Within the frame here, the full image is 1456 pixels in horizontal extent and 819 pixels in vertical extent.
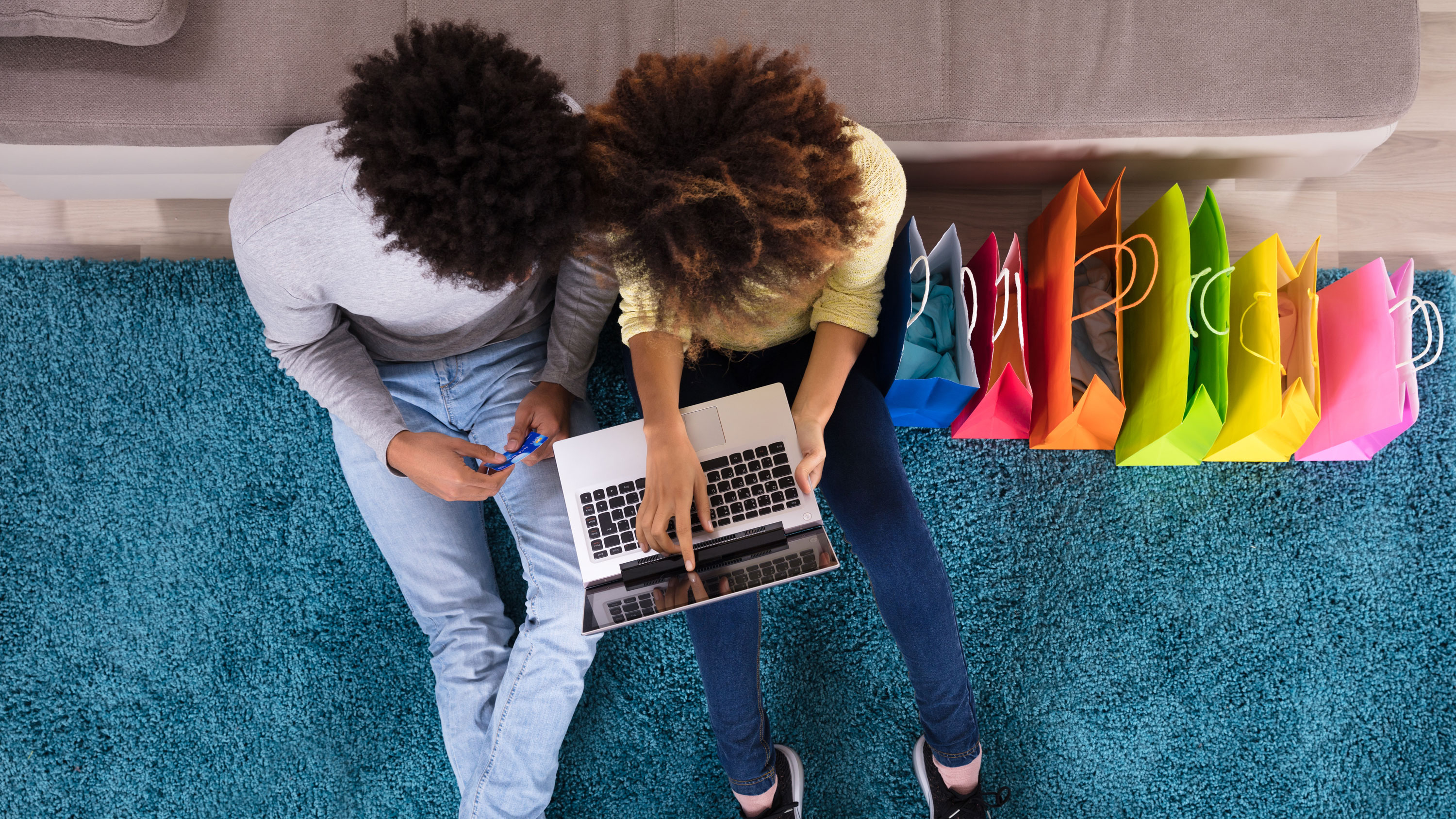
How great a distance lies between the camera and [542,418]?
3.90 feet

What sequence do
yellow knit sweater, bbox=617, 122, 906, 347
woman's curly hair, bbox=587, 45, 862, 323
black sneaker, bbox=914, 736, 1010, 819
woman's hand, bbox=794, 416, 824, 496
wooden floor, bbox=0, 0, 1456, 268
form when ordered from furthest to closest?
wooden floor, bbox=0, 0, 1456, 268 < black sneaker, bbox=914, 736, 1010, 819 < woman's hand, bbox=794, 416, 824, 496 < yellow knit sweater, bbox=617, 122, 906, 347 < woman's curly hair, bbox=587, 45, 862, 323

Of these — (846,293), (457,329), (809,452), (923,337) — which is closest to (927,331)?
(923,337)

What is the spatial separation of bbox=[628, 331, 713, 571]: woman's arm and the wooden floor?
0.72 m

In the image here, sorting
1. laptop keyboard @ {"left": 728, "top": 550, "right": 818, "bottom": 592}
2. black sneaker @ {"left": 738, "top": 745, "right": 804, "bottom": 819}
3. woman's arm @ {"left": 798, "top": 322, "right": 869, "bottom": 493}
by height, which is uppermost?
woman's arm @ {"left": 798, "top": 322, "right": 869, "bottom": 493}

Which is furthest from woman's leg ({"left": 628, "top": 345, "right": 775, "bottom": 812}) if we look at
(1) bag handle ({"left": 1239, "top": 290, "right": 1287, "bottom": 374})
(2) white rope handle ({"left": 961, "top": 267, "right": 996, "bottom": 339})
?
(1) bag handle ({"left": 1239, "top": 290, "right": 1287, "bottom": 374})

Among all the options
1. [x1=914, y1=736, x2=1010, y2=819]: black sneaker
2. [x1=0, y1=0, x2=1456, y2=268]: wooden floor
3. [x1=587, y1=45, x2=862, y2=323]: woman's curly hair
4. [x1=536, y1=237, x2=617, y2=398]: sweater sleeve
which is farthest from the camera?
[x1=0, y1=0, x2=1456, y2=268]: wooden floor

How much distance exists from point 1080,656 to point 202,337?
1.67 metres

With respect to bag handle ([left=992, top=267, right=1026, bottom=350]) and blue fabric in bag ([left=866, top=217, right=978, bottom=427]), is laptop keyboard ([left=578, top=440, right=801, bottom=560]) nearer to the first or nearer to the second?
blue fabric in bag ([left=866, top=217, right=978, bottom=427])

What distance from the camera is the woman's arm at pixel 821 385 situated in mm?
1070

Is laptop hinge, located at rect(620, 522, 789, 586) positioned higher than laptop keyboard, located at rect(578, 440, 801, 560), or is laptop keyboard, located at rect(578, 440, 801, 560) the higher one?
laptop keyboard, located at rect(578, 440, 801, 560)

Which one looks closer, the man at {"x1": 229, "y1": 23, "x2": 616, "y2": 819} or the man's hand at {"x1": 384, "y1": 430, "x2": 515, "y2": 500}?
the man at {"x1": 229, "y1": 23, "x2": 616, "y2": 819}

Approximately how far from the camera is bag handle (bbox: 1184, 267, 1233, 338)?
1190mm

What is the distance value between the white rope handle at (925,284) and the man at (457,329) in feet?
1.42

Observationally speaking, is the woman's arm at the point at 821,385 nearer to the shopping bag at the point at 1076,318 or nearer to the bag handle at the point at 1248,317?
the shopping bag at the point at 1076,318
